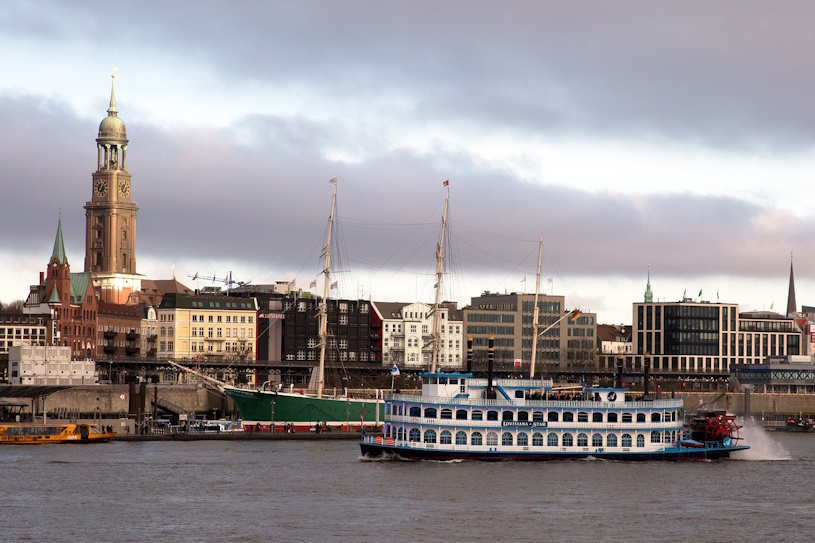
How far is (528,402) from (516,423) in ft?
5.18

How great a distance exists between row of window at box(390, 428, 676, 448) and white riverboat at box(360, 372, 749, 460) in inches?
2.5

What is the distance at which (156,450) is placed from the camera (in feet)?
362

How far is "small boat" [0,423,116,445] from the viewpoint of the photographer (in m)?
117

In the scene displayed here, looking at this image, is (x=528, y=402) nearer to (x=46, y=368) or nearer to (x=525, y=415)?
Result: (x=525, y=415)

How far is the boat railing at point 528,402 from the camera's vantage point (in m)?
98.4

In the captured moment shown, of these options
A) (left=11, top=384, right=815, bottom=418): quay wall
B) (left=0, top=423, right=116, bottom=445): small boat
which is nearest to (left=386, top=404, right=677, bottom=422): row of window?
(left=0, top=423, right=116, bottom=445): small boat

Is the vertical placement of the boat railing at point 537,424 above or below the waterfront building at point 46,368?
below

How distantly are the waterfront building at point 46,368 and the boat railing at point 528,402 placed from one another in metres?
76.8

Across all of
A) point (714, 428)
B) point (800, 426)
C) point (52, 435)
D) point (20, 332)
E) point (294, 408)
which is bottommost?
point (800, 426)

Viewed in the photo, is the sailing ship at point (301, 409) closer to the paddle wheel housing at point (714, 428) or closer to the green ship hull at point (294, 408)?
the green ship hull at point (294, 408)

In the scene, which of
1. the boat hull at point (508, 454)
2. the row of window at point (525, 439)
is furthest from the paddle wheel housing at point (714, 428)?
the row of window at point (525, 439)

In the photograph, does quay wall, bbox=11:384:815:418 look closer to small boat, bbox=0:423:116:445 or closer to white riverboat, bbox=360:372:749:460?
small boat, bbox=0:423:116:445

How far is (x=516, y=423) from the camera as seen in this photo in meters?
99.4

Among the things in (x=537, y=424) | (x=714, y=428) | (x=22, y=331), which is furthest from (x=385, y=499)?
(x=22, y=331)
